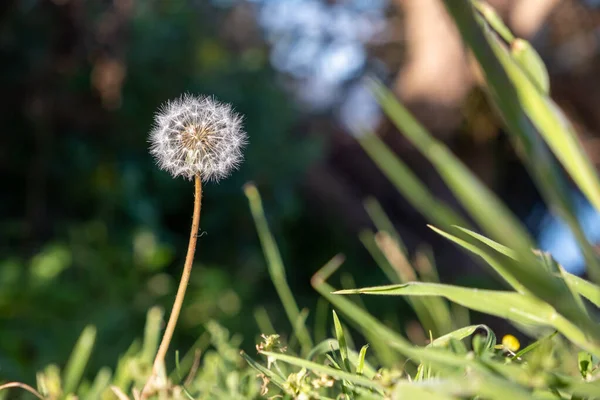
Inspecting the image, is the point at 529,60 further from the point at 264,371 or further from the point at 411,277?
the point at 411,277

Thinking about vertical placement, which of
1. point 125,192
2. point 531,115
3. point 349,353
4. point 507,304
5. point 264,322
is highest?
point 531,115

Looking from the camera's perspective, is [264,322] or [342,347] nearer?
[342,347]

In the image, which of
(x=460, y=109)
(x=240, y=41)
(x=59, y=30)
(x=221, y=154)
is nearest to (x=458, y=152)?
(x=460, y=109)

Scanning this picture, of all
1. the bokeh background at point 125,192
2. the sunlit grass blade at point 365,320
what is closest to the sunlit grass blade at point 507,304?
the sunlit grass blade at point 365,320

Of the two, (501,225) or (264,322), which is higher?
(501,225)

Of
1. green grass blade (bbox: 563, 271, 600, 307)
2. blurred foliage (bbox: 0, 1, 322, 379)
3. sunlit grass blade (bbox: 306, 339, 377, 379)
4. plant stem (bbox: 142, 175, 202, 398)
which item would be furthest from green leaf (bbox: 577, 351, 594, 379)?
blurred foliage (bbox: 0, 1, 322, 379)

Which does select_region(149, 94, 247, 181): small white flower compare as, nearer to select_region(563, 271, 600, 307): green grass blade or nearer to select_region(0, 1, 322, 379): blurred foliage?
select_region(563, 271, 600, 307): green grass blade

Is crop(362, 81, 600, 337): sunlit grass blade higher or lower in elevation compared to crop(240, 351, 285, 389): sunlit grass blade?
higher

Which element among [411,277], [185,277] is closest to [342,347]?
[185,277]

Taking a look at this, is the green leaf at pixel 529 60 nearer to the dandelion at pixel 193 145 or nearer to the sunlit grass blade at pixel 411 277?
the dandelion at pixel 193 145
